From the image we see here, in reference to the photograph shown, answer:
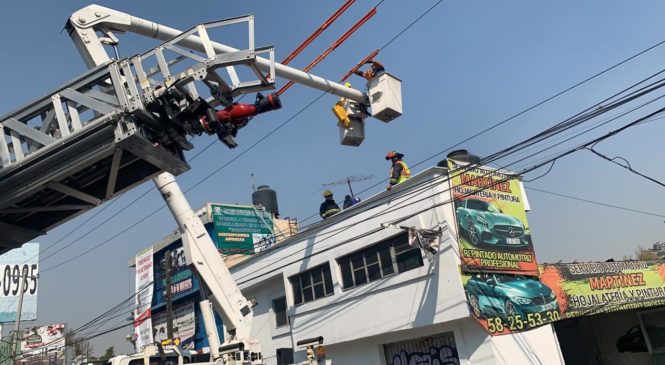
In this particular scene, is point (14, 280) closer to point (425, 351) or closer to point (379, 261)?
point (379, 261)

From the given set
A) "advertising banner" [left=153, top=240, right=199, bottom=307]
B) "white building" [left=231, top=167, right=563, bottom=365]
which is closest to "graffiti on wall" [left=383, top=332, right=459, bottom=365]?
"white building" [left=231, top=167, right=563, bottom=365]

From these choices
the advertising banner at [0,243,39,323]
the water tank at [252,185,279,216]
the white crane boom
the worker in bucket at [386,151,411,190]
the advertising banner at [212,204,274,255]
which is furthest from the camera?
the advertising banner at [0,243,39,323]

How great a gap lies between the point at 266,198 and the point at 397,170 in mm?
25623

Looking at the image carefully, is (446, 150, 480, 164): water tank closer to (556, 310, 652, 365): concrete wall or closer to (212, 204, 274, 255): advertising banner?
(556, 310, 652, 365): concrete wall

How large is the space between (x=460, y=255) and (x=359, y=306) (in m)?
4.39

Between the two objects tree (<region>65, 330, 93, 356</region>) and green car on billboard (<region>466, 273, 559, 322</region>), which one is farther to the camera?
tree (<region>65, 330, 93, 356</region>)

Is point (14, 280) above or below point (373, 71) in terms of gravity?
above

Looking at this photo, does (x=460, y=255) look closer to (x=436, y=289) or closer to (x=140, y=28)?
(x=436, y=289)

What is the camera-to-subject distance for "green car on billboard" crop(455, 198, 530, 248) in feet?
53.9

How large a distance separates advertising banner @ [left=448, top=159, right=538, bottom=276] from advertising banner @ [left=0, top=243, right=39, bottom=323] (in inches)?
1615

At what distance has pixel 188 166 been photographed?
7695 millimetres

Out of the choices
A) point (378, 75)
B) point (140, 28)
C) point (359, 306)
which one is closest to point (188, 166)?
point (140, 28)

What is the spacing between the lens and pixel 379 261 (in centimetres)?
1784

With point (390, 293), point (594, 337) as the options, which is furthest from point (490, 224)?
point (594, 337)
